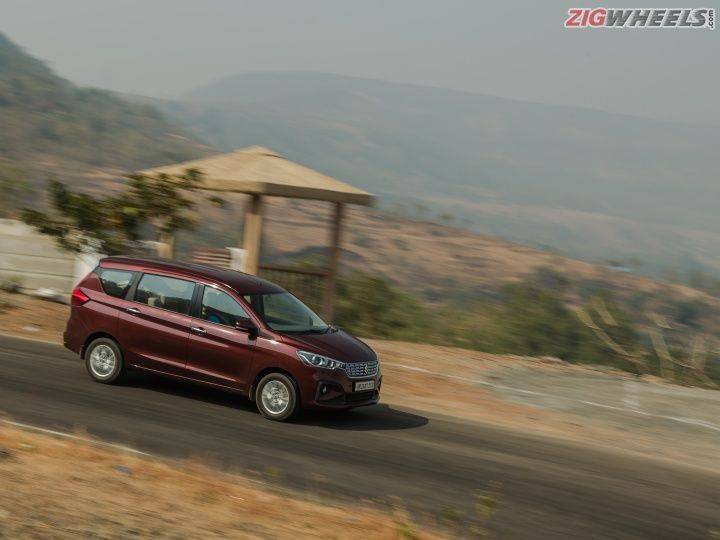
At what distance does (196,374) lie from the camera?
12.8 meters

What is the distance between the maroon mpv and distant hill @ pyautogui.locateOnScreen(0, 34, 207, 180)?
63.1 metres

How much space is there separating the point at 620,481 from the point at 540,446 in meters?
1.72

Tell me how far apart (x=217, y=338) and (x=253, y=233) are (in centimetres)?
789

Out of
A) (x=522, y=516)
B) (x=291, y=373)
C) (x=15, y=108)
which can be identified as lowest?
(x=522, y=516)

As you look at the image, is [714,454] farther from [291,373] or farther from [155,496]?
[155,496]

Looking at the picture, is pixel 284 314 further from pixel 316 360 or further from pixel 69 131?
pixel 69 131

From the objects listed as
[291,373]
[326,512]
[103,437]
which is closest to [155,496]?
[326,512]

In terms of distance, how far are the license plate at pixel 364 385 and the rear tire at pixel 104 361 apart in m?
3.05

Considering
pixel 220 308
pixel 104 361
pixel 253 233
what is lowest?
pixel 104 361

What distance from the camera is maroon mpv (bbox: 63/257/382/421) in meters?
12.4

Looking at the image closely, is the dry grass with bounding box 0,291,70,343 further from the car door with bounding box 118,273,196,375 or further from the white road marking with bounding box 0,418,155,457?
the white road marking with bounding box 0,418,155,457

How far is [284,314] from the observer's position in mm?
13164

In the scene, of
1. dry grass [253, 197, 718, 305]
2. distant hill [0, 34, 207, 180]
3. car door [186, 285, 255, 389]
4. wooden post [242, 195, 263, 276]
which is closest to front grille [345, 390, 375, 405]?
car door [186, 285, 255, 389]

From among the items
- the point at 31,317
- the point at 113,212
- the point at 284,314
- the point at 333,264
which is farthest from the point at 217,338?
the point at 333,264
